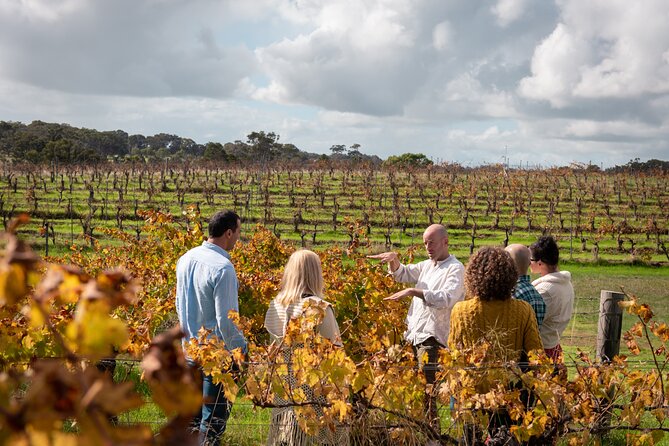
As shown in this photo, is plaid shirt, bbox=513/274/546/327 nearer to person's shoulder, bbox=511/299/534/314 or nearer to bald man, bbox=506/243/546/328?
bald man, bbox=506/243/546/328

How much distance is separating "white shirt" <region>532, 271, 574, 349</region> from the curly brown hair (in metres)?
0.84

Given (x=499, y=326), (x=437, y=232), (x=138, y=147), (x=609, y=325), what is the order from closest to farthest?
(x=499, y=326)
(x=437, y=232)
(x=609, y=325)
(x=138, y=147)

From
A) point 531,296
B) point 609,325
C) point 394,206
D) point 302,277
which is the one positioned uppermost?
point 302,277

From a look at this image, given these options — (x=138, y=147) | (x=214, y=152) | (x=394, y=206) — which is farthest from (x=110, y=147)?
(x=394, y=206)

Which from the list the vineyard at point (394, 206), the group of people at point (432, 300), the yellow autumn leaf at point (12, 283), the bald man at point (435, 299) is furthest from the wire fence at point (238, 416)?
the vineyard at point (394, 206)

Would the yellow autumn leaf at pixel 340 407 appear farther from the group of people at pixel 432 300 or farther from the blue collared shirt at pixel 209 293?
the blue collared shirt at pixel 209 293

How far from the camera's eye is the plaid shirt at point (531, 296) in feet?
14.3

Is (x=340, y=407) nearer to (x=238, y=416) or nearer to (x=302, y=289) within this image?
(x=302, y=289)

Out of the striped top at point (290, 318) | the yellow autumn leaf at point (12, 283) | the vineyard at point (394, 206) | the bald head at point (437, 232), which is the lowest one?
the vineyard at point (394, 206)

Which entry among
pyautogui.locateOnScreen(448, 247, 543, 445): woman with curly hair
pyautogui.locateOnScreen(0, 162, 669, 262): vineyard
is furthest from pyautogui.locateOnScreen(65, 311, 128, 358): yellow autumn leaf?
pyautogui.locateOnScreen(0, 162, 669, 262): vineyard

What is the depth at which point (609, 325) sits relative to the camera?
18.5 feet

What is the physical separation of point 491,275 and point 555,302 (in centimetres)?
101

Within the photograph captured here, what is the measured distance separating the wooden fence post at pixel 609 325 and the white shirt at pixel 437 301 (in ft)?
5.38

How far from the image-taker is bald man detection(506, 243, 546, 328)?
4348 mm
